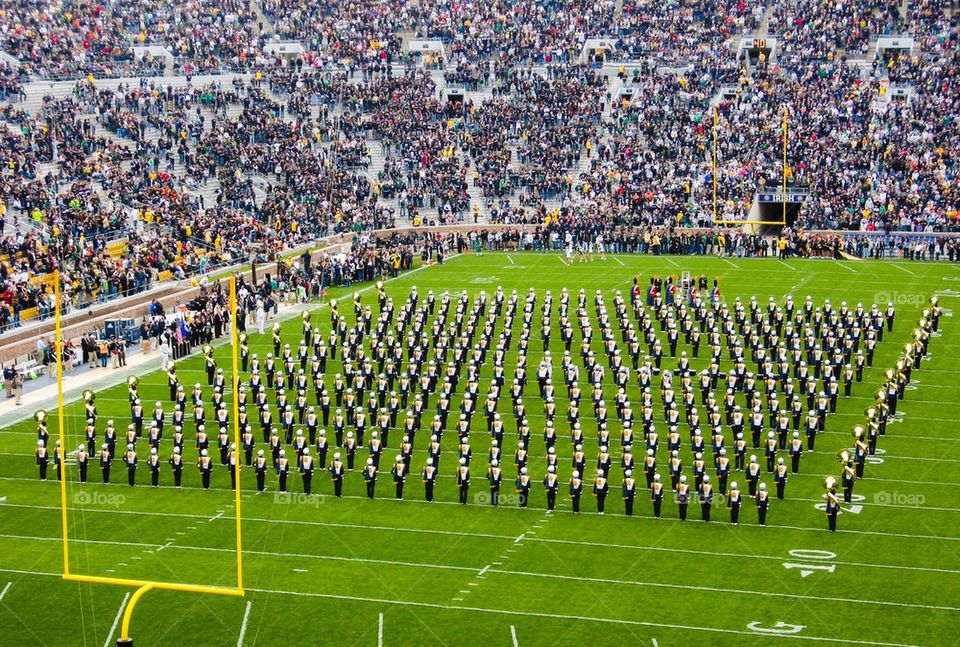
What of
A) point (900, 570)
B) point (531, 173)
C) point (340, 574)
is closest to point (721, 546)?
point (900, 570)

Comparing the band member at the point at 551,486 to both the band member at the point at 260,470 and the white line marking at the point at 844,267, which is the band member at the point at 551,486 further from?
the white line marking at the point at 844,267

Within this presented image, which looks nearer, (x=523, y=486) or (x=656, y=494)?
(x=656, y=494)

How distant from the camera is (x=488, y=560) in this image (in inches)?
803

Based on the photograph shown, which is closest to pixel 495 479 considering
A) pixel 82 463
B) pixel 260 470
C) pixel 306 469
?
pixel 306 469

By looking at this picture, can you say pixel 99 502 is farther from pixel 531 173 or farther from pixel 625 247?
pixel 531 173

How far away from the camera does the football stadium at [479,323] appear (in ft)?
64.4

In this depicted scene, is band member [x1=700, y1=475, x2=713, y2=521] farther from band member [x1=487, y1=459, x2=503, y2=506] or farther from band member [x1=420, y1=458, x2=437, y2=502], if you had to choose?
band member [x1=420, y1=458, x2=437, y2=502]

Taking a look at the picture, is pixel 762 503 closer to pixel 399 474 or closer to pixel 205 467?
pixel 399 474

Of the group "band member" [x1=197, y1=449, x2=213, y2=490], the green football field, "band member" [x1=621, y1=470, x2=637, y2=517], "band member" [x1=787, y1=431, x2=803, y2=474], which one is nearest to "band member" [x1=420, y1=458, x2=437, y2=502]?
the green football field

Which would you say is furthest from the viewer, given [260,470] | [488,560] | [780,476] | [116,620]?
[260,470]

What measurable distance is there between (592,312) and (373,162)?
18004 mm

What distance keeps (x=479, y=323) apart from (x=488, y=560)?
1382 cm

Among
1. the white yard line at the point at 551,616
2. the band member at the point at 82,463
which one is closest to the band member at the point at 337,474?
the white yard line at the point at 551,616

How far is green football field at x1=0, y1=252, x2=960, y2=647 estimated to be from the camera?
1819 cm
